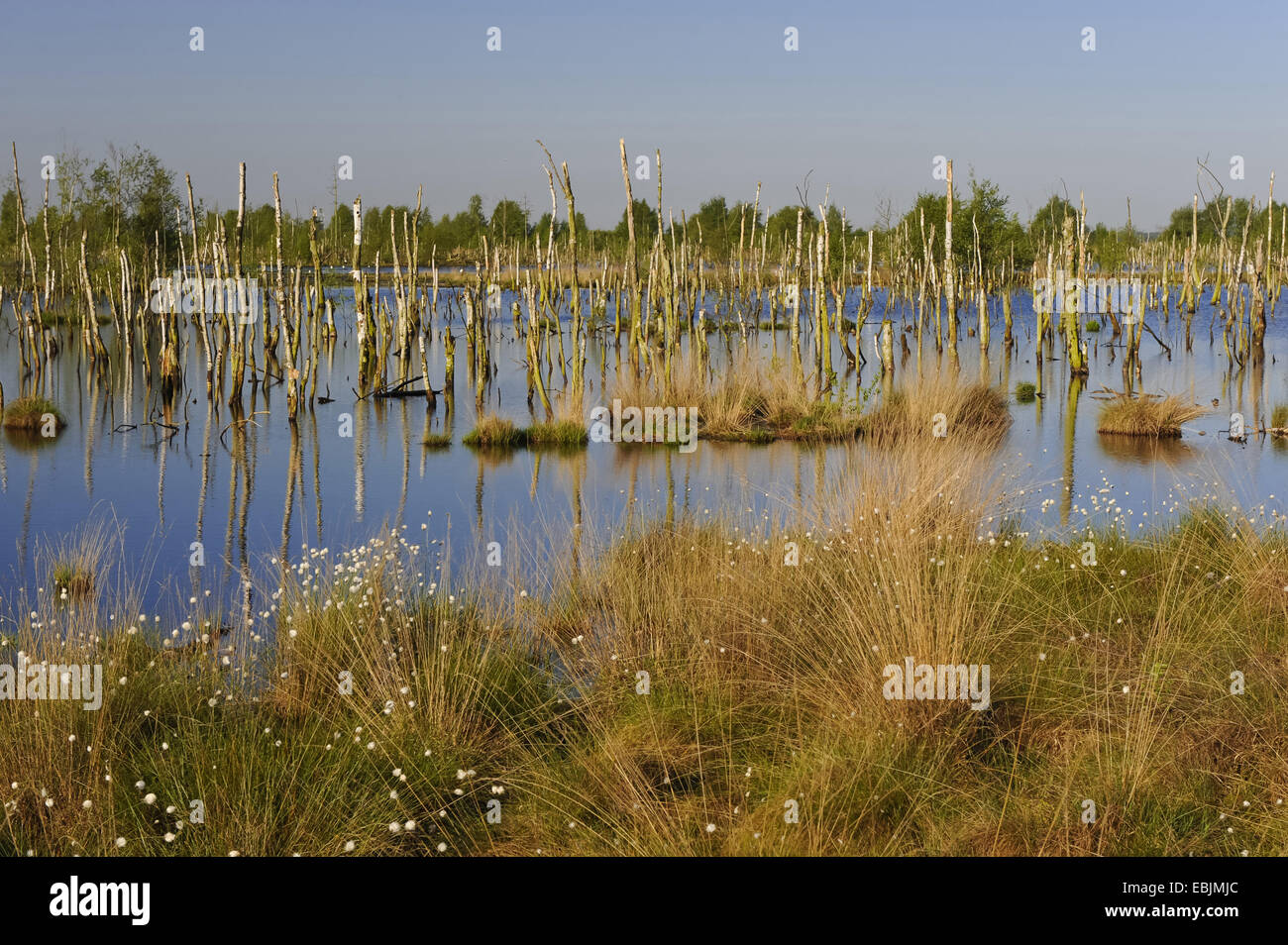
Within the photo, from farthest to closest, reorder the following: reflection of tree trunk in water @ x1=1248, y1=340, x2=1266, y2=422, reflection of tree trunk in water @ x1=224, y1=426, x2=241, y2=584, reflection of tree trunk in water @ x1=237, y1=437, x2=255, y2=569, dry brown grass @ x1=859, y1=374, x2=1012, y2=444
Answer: reflection of tree trunk in water @ x1=1248, y1=340, x2=1266, y2=422, dry brown grass @ x1=859, y1=374, x2=1012, y2=444, reflection of tree trunk in water @ x1=224, y1=426, x2=241, y2=584, reflection of tree trunk in water @ x1=237, y1=437, x2=255, y2=569

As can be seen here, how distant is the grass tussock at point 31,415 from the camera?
60.8 feet

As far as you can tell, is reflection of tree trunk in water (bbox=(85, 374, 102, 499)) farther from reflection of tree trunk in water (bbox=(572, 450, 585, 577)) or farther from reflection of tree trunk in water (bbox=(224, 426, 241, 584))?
reflection of tree trunk in water (bbox=(572, 450, 585, 577))

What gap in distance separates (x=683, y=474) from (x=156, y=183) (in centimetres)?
3247

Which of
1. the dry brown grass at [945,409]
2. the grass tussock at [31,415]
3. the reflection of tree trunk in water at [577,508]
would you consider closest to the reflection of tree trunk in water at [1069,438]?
the dry brown grass at [945,409]

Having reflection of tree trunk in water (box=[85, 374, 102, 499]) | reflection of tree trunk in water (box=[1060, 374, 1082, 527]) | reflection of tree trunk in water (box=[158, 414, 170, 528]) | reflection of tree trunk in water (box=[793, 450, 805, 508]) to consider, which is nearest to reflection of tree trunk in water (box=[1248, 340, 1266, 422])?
reflection of tree trunk in water (box=[1060, 374, 1082, 527])

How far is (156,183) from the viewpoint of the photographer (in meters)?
40.9

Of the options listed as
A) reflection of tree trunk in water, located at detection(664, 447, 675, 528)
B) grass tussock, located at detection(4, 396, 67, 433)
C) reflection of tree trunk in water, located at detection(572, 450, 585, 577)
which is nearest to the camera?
reflection of tree trunk in water, located at detection(572, 450, 585, 577)

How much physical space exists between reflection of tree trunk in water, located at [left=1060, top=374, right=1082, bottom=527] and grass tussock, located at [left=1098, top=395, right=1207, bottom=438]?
2.04ft

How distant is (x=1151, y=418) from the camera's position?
17594mm

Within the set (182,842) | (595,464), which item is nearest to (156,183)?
(595,464)

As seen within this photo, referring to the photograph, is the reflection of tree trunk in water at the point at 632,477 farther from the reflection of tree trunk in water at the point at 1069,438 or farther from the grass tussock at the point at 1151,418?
the grass tussock at the point at 1151,418

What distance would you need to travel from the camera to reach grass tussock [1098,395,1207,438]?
17500 mm

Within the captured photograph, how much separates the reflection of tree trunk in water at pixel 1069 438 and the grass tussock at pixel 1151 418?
24.4 inches

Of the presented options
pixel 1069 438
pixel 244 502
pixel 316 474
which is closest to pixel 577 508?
pixel 244 502
